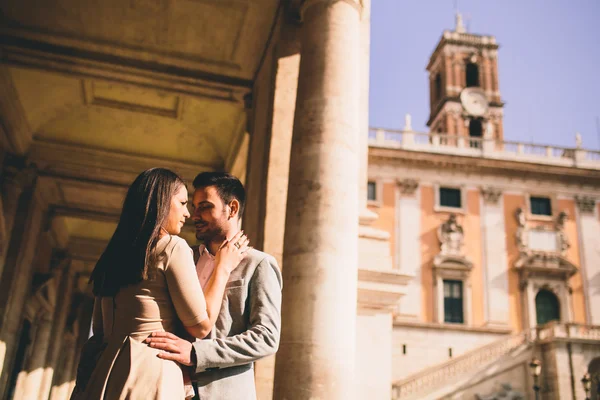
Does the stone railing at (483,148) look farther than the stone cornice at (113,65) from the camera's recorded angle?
Yes

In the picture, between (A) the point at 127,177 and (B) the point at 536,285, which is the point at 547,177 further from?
(A) the point at 127,177

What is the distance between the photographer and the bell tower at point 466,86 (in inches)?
1761

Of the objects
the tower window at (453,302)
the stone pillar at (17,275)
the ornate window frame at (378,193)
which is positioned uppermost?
the ornate window frame at (378,193)

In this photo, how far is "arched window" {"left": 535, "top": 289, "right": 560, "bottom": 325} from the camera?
32562 mm

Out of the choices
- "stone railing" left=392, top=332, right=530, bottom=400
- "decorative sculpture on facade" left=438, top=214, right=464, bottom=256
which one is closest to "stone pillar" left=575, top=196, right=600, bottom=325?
"decorative sculpture on facade" left=438, top=214, right=464, bottom=256

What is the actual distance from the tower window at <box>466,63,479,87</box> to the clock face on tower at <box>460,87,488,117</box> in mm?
1203

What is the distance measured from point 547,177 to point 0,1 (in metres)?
31.7

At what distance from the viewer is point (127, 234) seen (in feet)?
7.46

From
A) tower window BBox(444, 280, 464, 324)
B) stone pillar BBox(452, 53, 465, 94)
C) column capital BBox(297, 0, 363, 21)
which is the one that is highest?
stone pillar BBox(452, 53, 465, 94)

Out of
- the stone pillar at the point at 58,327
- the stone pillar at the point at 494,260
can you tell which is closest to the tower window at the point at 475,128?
the stone pillar at the point at 494,260

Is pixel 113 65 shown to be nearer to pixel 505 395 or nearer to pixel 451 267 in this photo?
pixel 505 395

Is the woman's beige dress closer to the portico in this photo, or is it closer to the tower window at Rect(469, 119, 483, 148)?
the portico

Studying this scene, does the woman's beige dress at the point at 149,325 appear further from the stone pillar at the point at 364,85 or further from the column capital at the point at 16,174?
the column capital at the point at 16,174

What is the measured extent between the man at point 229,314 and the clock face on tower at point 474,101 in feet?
145
